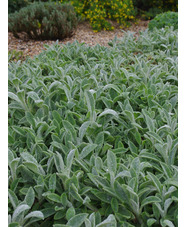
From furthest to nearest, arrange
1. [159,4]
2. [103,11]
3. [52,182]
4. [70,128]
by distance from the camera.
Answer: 1. [159,4]
2. [103,11]
3. [70,128]
4. [52,182]

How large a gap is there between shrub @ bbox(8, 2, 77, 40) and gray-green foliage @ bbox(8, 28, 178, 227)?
423cm

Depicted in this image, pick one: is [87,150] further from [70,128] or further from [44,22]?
[44,22]

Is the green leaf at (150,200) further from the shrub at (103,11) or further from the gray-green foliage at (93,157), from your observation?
the shrub at (103,11)

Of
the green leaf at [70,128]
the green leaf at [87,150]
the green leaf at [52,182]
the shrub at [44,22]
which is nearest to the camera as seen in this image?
the green leaf at [52,182]

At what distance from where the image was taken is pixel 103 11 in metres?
7.48

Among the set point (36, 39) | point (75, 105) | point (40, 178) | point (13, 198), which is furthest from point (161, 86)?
point (36, 39)

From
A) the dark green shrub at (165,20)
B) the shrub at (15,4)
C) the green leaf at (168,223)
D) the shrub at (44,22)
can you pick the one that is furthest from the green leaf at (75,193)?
the shrub at (15,4)

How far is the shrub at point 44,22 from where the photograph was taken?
6.28 meters

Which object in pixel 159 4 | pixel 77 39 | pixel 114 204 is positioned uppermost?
pixel 159 4

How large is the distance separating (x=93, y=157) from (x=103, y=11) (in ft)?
22.1

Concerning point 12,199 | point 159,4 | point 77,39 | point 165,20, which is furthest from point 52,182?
point 159,4

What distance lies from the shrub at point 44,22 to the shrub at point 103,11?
0.97 meters

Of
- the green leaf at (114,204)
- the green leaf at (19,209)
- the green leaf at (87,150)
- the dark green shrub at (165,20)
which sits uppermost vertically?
the dark green shrub at (165,20)

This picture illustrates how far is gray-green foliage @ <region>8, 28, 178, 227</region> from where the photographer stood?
1.22m
